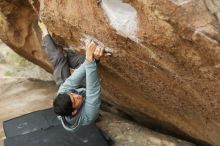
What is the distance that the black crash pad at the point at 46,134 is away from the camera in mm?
6566

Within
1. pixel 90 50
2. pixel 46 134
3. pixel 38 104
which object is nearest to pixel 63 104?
pixel 90 50

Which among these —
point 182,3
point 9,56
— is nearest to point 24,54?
point 9,56

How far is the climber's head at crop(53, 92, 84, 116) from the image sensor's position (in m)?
4.96

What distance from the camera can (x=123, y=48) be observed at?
15.6 ft

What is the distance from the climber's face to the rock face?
0.57 meters

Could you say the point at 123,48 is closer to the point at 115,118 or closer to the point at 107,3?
the point at 107,3

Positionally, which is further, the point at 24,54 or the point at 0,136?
the point at 24,54

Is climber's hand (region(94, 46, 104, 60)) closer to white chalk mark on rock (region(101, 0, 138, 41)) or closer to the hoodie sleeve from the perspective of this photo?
the hoodie sleeve

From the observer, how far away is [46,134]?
6.82 m

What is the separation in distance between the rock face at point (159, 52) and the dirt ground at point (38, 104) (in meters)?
0.26

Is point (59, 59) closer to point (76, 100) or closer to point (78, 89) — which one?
point (78, 89)

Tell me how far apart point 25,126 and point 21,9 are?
206 cm

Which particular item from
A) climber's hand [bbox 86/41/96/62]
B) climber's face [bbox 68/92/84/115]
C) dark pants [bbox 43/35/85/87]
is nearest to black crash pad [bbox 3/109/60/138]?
dark pants [bbox 43/35/85/87]

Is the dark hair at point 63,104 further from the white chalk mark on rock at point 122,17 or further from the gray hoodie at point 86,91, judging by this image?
the white chalk mark on rock at point 122,17
